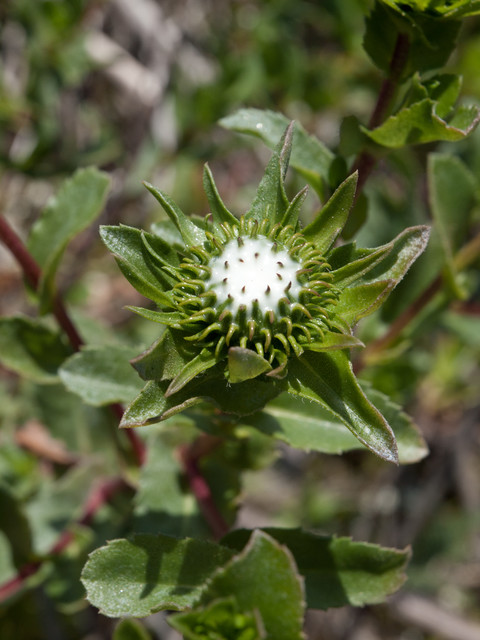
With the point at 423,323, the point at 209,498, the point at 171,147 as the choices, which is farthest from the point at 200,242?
the point at 171,147

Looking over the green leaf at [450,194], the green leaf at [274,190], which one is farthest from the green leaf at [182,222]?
the green leaf at [450,194]

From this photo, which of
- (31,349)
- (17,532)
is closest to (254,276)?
(31,349)

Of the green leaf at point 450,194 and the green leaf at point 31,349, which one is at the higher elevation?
the green leaf at point 450,194

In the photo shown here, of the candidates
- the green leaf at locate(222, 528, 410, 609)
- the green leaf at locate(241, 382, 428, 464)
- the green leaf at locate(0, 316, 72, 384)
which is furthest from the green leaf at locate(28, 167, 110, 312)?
the green leaf at locate(222, 528, 410, 609)

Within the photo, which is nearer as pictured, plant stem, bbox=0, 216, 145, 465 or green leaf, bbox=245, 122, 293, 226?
green leaf, bbox=245, 122, 293, 226

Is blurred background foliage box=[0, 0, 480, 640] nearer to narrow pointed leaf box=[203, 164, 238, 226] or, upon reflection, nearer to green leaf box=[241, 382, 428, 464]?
green leaf box=[241, 382, 428, 464]

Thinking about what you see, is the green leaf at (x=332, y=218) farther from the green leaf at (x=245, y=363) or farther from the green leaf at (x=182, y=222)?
the green leaf at (x=245, y=363)

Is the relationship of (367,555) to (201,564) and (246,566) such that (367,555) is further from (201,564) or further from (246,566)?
(246,566)
